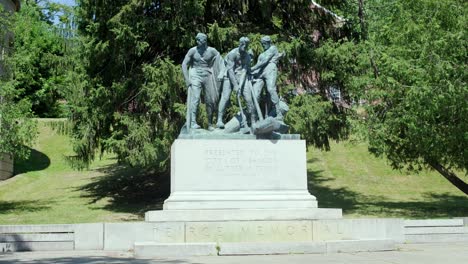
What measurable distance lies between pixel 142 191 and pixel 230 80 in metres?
13.4

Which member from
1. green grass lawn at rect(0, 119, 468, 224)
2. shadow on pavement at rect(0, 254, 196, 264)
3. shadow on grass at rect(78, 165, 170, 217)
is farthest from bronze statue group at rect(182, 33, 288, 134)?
shadow on grass at rect(78, 165, 170, 217)

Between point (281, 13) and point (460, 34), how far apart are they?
25.7ft

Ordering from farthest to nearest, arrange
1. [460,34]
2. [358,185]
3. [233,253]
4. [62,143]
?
[62,143] < [358,185] < [460,34] < [233,253]

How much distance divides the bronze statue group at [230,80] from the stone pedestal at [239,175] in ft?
1.98

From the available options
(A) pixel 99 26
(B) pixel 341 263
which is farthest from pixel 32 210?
(B) pixel 341 263

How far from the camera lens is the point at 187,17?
20641 millimetres

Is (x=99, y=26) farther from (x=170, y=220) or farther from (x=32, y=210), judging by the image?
(x=170, y=220)

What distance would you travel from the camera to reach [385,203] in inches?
941

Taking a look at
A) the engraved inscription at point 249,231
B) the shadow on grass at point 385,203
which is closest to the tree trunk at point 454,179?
the shadow on grass at point 385,203

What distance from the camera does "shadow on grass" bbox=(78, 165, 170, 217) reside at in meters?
22.1

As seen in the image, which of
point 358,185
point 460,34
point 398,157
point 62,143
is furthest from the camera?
point 62,143

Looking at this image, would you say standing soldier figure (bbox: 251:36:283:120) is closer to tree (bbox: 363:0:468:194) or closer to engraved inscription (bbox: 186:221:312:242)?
engraved inscription (bbox: 186:221:312:242)

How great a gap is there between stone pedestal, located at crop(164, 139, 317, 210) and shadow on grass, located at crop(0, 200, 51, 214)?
35.2 feet

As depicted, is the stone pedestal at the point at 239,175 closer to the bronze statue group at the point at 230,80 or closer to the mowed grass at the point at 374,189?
the bronze statue group at the point at 230,80
